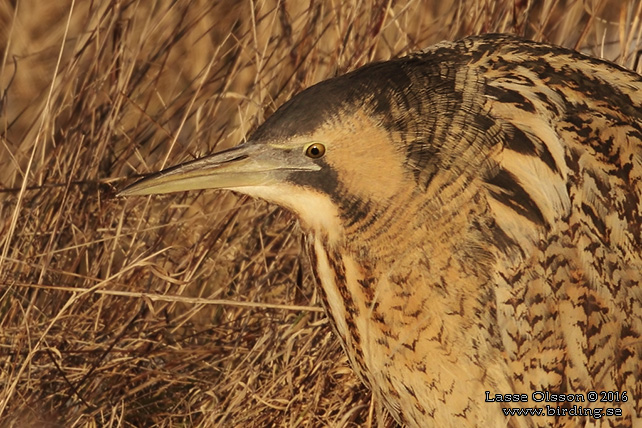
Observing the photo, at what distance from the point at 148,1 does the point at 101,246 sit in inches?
54.8

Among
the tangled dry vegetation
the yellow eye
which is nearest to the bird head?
the yellow eye

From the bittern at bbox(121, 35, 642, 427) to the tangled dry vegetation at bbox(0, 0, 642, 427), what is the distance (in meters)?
0.62

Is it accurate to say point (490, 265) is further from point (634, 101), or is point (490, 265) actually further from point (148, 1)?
point (148, 1)

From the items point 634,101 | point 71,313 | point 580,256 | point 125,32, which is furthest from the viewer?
point 125,32

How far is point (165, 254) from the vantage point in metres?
3.22

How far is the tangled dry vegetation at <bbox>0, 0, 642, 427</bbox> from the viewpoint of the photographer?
289 centimetres

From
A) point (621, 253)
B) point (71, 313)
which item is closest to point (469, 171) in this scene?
point (621, 253)

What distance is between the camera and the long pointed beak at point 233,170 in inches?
85.4

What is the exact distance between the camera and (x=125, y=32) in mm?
3229

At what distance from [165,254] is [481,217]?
1.28 meters

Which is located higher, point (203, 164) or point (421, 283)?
point (203, 164)

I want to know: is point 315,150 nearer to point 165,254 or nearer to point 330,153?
point 330,153

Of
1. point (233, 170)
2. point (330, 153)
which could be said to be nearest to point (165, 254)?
point (233, 170)

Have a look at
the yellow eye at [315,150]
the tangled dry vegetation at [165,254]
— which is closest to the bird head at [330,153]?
the yellow eye at [315,150]
